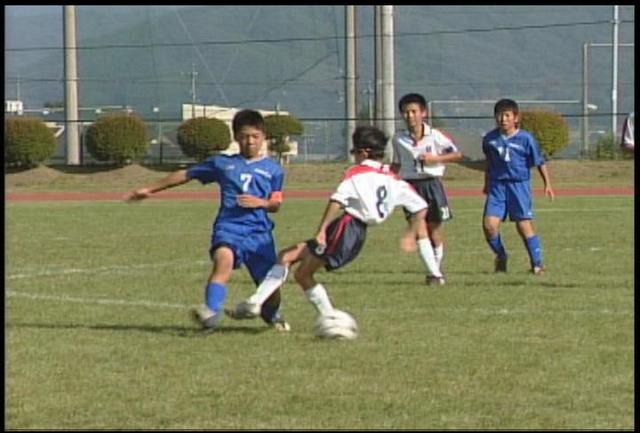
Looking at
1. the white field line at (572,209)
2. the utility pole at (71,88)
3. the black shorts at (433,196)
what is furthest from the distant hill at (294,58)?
the black shorts at (433,196)

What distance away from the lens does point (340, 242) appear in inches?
392

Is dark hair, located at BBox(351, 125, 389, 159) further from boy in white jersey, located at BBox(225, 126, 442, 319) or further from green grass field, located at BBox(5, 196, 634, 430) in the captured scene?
green grass field, located at BBox(5, 196, 634, 430)

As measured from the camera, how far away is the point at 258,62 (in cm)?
10675

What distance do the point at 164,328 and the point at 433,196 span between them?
457cm

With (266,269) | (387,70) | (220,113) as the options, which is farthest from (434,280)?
(220,113)

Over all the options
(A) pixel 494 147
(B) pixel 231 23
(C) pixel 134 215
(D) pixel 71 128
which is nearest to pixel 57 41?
(B) pixel 231 23

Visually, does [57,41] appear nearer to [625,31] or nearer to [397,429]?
[625,31]

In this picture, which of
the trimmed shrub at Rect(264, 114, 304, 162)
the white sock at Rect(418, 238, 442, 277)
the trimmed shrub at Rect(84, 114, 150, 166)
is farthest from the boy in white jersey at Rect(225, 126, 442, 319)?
the trimmed shrub at Rect(264, 114, 304, 162)

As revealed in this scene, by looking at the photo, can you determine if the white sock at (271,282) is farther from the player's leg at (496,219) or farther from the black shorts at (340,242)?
the player's leg at (496,219)

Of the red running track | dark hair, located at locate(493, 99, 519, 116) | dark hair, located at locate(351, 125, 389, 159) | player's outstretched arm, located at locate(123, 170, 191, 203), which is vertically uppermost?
dark hair, located at locate(493, 99, 519, 116)

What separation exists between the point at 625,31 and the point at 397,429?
11744 centimetres

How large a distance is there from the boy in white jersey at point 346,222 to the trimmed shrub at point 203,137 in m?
38.3

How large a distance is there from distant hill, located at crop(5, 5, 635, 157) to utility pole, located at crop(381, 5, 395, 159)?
1931 centimetres

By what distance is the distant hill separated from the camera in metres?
94.7
